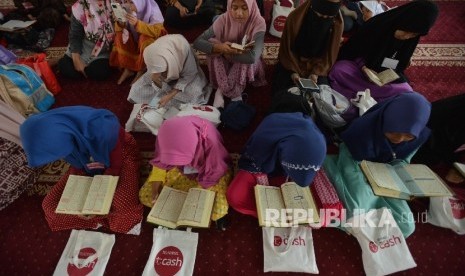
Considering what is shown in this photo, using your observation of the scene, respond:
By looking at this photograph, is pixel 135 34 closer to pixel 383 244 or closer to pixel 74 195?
pixel 74 195

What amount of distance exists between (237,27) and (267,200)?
A: 1.19m

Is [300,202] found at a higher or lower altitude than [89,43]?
lower

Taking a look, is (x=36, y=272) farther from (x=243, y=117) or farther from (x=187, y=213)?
(x=243, y=117)

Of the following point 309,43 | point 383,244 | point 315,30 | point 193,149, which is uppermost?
point 315,30

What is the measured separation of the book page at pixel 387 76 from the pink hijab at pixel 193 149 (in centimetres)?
129

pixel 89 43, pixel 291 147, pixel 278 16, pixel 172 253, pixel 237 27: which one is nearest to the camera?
pixel 291 147

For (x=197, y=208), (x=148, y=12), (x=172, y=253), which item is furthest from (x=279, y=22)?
(x=172, y=253)

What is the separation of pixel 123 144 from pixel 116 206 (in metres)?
0.37

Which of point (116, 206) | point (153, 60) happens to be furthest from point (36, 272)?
point (153, 60)

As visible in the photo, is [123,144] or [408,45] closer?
[123,144]

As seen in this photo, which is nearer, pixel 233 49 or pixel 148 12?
pixel 233 49

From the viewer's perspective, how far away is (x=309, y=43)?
1956mm

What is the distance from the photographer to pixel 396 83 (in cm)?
203

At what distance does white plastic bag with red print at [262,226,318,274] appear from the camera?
4.67ft
